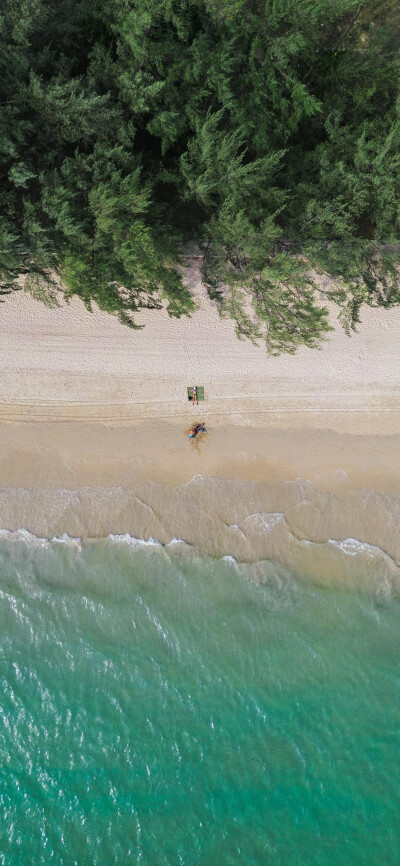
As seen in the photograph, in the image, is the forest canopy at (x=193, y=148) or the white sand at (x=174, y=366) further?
the white sand at (x=174, y=366)

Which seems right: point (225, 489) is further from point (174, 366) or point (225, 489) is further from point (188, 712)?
point (188, 712)

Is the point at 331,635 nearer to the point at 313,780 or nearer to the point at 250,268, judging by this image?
the point at 313,780

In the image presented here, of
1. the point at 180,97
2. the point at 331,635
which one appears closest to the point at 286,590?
the point at 331,635

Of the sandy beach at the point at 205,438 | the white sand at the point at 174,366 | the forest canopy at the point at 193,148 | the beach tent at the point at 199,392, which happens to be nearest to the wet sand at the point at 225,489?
the sandy beach at the point at 205,438

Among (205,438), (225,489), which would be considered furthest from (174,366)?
(225,489)

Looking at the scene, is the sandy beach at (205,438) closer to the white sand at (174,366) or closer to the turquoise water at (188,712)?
the white sand at (174,366)

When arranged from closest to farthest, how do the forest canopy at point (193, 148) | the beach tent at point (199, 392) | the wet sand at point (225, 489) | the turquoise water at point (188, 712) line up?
the forest canopy at point (193, 148) → the turquoise water at point (188, 712) → the wet sand at point (225, 489) → the beach tent at point (199, 392)

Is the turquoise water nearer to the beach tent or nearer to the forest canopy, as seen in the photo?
the beach tent
